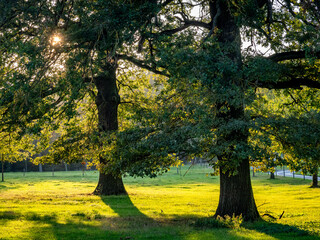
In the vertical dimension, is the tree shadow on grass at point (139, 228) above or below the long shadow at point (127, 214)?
above

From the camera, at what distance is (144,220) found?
606 inches

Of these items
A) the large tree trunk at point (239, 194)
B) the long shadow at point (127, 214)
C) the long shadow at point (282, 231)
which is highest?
the large tree trunk at point (239, 194)

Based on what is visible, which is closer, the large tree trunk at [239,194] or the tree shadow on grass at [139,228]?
the tree shadow on grass at [139,228]

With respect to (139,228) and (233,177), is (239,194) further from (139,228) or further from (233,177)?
(139,228)

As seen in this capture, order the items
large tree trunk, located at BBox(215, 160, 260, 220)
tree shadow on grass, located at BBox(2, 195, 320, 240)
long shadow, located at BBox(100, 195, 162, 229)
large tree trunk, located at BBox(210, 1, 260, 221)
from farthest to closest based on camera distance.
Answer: large tree trunk, located at BBox(215, 160, 260, 220) → long shadow, located at BBox(100, 195, 162, 229) → large tree trunk, located at BBox(210, 1, 260, 221) → tree shadow on grass, located at BBox(2, 195, 320, 240)

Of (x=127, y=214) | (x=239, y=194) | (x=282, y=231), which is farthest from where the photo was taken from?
(x=127, y=214)

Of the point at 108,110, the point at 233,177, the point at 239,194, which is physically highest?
the point at 108,110

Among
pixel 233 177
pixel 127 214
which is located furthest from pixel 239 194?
pixel 127 214

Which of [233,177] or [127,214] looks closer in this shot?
[233,177]

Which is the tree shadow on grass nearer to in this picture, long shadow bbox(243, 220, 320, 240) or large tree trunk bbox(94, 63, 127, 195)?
long shadow bbox(243, 220, 320, 240)

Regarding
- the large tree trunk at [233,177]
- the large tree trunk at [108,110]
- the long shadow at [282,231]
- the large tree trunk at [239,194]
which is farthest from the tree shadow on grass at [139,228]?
the large tree trunk at [108,110]

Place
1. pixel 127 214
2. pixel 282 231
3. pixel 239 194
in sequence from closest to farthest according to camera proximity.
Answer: pixel 282 231 → pixel 239 194 → pixel 127 214

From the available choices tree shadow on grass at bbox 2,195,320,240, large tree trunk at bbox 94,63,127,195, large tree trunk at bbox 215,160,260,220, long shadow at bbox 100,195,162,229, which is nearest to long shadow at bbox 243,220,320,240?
tree shadow on grass at bbox 2,195,320,240

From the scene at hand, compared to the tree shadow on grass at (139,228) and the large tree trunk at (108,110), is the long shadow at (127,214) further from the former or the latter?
the large tree trunk at (108,110)
